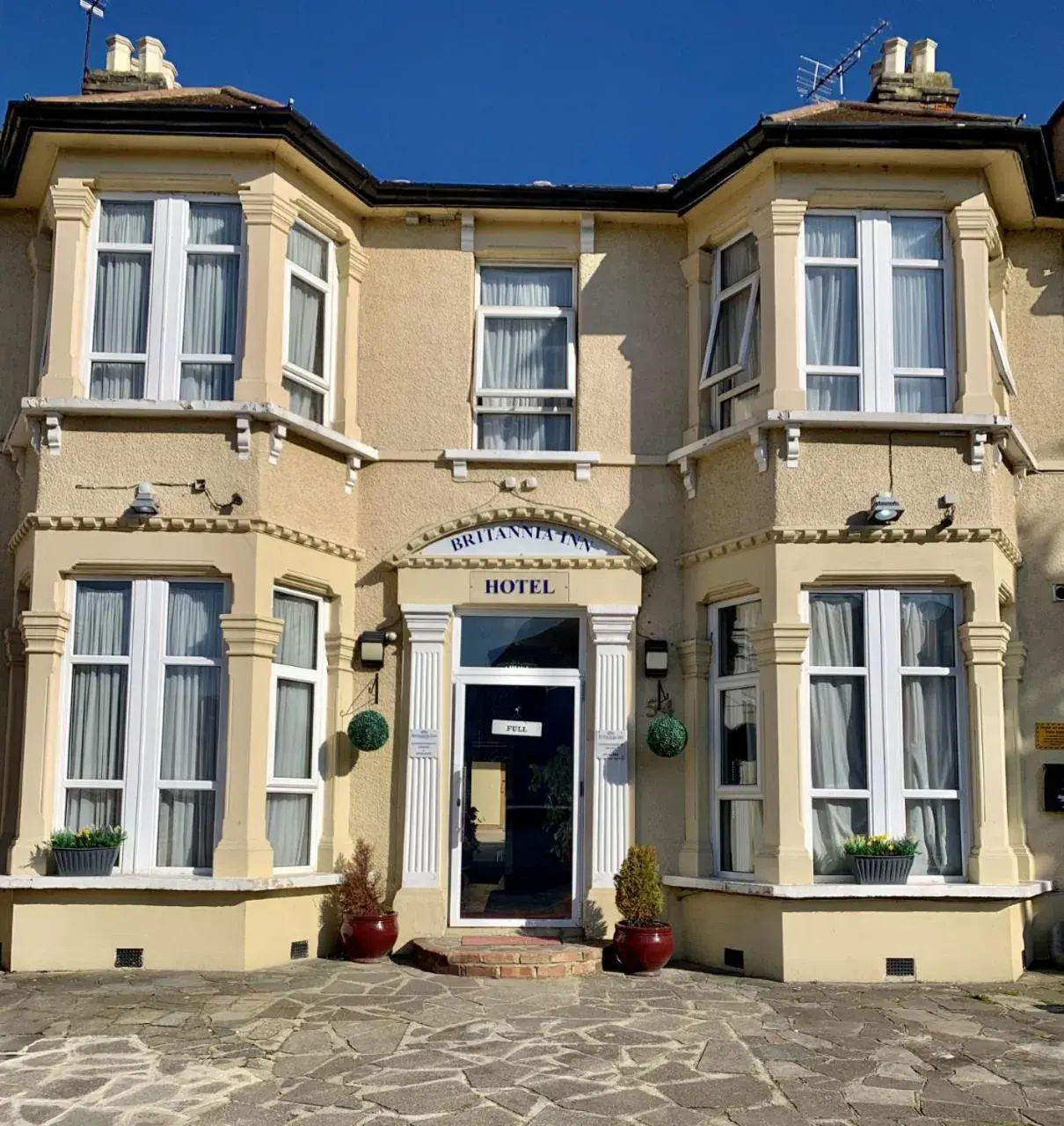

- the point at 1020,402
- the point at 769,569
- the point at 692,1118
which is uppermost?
the point at 1020,402

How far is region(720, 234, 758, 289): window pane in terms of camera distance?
1167 centimetres

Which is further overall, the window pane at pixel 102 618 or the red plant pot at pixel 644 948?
the window pane at pixel 102 618

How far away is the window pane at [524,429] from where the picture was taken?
39.9 feet

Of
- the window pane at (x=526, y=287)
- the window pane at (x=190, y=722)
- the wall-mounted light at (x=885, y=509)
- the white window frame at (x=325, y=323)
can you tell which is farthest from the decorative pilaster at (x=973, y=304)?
the window pane at (x=190, y=722)

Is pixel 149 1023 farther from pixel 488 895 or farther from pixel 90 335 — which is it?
pixel 90 335

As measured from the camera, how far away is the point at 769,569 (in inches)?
427

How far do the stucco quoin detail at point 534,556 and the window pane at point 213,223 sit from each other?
300 centimetres

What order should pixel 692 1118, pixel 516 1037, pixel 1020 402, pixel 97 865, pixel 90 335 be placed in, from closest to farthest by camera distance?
pixel 692 1118, pixel 516 1037, pixel 97 865, pixel 90 335, pixel 1020 402

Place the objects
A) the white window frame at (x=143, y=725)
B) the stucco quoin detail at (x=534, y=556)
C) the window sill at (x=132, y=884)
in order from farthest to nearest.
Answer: the stucco quoin detail at (x=534, y=556), the white window frame at (x=143, y=725), the window sill at (x=132, y=884)

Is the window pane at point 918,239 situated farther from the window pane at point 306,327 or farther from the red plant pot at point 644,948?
the red plant pot at point 644,948

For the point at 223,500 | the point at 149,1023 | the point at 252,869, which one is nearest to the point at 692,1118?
the point at 149,1023

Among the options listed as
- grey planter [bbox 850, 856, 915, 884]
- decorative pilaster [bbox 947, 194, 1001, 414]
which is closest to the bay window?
grey planter [bbox 850, 856, 915, 884]

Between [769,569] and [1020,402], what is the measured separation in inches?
124

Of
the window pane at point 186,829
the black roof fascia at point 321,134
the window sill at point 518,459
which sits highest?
the black roof fascia at point 321,134
